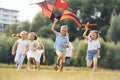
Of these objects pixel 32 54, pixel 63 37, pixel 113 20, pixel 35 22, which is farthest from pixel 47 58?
pixel 35 22

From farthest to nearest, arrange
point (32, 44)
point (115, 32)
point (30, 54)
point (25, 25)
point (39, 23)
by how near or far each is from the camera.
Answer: point (25, 25)
point (39, 23)
point (115, 32)
point (30, 54)
point (32, 44)

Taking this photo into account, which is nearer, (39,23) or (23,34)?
(23,34)

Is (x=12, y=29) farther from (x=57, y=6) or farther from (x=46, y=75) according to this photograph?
(x=46, y=75)

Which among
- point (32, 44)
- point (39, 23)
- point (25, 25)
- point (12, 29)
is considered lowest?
point (32, 44)

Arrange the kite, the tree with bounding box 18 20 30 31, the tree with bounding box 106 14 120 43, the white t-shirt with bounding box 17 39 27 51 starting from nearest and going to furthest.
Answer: the white t-shirt with bounding box 17 39 27 51
the kite
the tree with bounding box 106 14 120 43
the tree with bounding box 18 20 30 31

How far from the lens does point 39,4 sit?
1809 cm

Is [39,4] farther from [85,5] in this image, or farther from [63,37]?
[85,5]

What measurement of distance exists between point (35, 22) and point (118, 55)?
25.5 metres

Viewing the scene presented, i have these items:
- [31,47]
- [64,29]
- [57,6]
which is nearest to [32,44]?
[31,47]

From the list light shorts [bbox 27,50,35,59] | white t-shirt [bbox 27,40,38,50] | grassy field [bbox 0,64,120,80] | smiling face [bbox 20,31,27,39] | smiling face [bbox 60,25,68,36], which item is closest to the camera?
grassy field [bbox 0,64,120,80]

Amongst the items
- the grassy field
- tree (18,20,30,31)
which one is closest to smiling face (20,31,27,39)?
the grassy field

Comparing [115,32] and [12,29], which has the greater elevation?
[12,29]

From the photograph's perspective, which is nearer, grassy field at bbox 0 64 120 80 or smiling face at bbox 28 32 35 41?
grassy field at bbox 0 64 120 80

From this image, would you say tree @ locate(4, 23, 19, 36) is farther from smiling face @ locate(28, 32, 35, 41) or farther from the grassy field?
the grassy field
